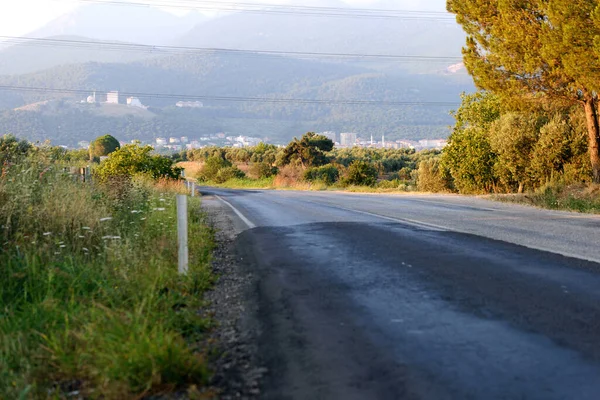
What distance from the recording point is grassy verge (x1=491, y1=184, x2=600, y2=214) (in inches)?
696

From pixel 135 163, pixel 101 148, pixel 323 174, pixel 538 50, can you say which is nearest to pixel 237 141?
pixel 101 148

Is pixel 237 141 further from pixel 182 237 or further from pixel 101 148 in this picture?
pixel 182 237

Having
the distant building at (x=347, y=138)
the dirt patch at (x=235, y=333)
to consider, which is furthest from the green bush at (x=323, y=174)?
the distant building at (x=347, y=138)

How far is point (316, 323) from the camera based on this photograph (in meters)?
6.05

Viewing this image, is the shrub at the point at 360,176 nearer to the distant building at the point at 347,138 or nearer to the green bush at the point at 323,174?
the green bush at the point at 323,174

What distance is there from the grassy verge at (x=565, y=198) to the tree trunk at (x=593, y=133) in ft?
2.04

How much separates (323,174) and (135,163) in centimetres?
2044

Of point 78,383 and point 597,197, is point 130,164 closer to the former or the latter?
point 597,197

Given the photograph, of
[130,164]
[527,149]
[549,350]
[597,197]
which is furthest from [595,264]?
[130,164]

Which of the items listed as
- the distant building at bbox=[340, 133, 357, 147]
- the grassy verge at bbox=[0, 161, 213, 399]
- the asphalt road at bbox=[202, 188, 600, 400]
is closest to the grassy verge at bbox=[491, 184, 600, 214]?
the asphalt road at bbox=[202, 188, 600, 400]

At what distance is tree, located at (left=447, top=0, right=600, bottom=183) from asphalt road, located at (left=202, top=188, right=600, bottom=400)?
27.1ft

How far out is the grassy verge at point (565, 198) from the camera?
17688mm

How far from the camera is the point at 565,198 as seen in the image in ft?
62.0

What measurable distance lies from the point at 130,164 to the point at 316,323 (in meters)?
23.9
